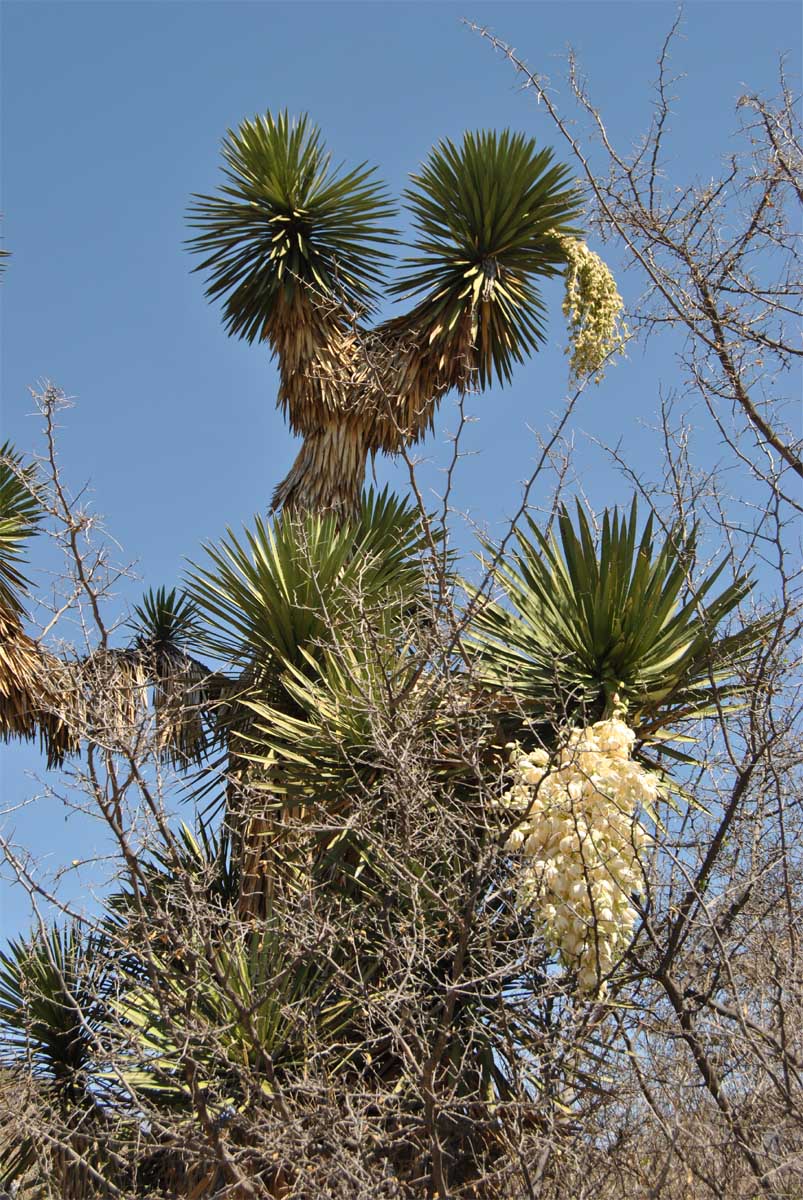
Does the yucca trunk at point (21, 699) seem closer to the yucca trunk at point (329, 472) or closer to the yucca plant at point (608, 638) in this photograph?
the yucca trunk at point (329, 472)

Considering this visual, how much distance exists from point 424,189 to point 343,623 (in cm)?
387

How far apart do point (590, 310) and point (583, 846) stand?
3.45 metres

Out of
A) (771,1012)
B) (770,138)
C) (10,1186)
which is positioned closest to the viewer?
(770,138)

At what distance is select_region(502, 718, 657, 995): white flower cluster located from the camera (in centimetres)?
364

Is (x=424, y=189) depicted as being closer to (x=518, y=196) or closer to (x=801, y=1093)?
(x=518, y=196)

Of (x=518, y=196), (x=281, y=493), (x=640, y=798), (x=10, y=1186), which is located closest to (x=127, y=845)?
(x=640, y=798)

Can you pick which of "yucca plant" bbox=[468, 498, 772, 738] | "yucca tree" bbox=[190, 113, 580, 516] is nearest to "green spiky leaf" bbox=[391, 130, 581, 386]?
"yucca tree" bbox=[190, 113, 580, 516]

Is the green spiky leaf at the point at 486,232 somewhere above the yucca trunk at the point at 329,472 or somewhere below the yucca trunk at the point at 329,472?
above

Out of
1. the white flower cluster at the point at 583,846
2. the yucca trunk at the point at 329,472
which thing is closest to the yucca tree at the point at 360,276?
the yucca trunk at the point at 329,472

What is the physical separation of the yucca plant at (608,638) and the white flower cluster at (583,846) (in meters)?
1.46

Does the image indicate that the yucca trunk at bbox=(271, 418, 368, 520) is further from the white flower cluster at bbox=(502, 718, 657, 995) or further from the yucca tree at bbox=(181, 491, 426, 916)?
the white flower cluster at bbox=(502, 718, 657, 995)

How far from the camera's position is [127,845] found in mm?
4094

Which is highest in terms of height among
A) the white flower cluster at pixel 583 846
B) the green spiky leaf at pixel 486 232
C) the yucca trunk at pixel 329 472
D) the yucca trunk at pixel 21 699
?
the green spiky leaf at pixel 486 232

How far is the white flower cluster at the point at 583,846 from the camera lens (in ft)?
11.9
